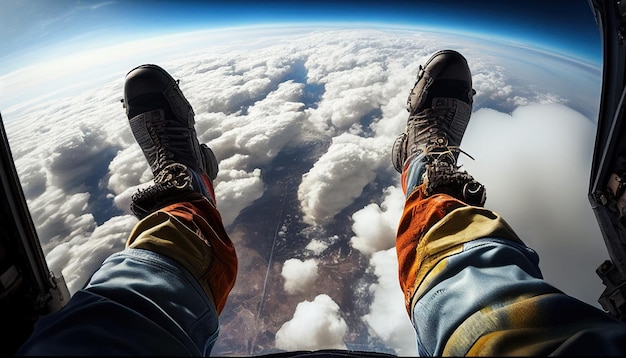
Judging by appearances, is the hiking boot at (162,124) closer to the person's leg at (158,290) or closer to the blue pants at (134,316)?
the person's leg at (158,290)

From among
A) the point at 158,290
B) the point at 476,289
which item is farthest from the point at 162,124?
the point at 476,289

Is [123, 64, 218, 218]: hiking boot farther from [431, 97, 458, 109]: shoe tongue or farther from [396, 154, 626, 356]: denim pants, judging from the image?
[431, 97, 458, 109]: shoe tongue

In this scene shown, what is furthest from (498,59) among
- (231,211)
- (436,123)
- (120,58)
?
(120,58)

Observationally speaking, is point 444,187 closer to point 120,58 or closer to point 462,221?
point 462,221

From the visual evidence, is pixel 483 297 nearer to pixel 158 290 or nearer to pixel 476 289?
pixel 476 289

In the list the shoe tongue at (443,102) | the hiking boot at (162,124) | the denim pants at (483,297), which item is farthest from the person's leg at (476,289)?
the hiking boot at (162,124)

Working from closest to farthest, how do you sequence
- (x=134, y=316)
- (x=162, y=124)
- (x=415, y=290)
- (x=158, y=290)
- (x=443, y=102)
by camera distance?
1. (x=134, y=316)
2. (x=158, y=290)
3. (x=415, y=290)
4. (x=162, y=124)
5. (x=443, y=102)

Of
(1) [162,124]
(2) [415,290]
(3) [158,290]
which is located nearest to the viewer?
(3) [158,290]
